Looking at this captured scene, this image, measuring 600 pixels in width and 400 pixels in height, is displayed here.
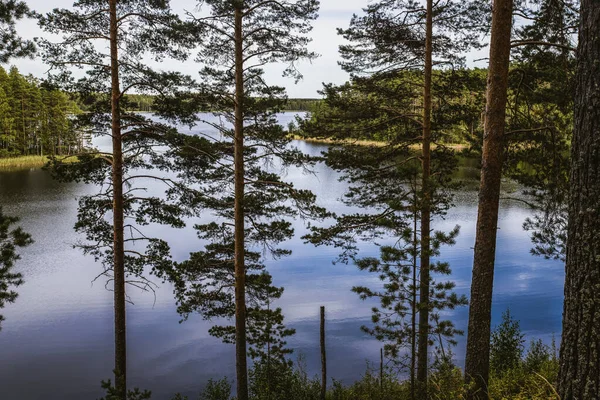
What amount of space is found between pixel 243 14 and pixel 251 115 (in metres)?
2.01

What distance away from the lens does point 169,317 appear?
1720cm

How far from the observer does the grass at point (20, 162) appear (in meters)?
43.8

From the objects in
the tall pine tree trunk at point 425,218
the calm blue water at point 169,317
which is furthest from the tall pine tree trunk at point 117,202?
the tall pine tree trunk at point 425,218

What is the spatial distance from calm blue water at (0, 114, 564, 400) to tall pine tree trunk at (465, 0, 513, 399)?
6942mm

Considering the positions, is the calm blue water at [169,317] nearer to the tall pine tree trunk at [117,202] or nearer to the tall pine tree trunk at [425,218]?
the tall pine tree trunk at [425,218]

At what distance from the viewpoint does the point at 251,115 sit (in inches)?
373

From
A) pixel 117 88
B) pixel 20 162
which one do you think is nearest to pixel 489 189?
pixel 117 88

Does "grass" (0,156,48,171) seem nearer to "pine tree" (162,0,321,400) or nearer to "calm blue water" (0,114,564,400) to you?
"calm blue water" (0,114,564,400)

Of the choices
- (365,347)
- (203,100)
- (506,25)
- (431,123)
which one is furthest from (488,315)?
(365,347)

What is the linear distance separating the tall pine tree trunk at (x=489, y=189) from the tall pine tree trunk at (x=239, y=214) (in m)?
5.22

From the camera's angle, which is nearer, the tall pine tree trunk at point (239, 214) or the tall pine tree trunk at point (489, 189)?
the tall pine tree trunk at point (489, 189)

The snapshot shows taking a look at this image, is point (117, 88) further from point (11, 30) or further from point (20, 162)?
point (20, 162)

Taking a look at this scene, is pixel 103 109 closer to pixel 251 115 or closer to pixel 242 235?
pixel 251 115

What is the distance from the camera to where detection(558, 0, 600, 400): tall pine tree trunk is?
7.78ft
